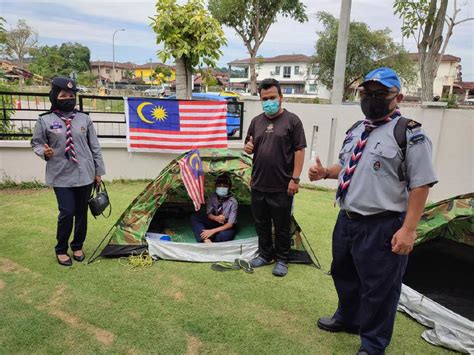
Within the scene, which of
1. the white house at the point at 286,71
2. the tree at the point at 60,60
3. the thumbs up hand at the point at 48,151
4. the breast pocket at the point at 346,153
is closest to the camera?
the breast pocket at the point at 346,153

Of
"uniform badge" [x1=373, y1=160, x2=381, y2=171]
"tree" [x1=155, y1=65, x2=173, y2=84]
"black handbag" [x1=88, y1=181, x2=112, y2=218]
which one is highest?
"tree" [x1=155, y1=65, x2=173, y2=84]

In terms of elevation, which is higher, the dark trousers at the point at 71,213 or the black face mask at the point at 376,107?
the black face mask at the point at 376,107

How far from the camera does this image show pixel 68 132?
3.36 metres

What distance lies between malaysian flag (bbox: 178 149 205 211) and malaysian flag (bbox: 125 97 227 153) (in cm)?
274

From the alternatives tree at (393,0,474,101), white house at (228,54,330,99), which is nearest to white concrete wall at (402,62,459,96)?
white house at (228,54,330,99)

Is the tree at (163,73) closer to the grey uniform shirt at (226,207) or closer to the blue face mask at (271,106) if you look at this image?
the grey uniform shirt at (226,207)

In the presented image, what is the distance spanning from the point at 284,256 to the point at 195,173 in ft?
4.07

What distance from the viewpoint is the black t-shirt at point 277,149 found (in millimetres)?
3334

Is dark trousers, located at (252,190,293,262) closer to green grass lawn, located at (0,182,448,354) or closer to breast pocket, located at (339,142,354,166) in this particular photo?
green grass lawn, located at (0,182,448,354)

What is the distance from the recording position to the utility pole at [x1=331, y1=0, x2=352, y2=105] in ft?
21.2

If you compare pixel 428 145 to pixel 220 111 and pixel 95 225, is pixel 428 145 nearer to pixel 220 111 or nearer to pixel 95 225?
pixel 95 225

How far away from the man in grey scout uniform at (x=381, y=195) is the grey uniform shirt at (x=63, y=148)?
2.38 m

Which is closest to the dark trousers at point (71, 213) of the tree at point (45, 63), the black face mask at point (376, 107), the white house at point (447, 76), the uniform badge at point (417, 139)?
the black face mask at point (376, 107)

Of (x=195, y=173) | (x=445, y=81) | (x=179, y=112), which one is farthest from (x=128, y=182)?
(x=445, y=81)
